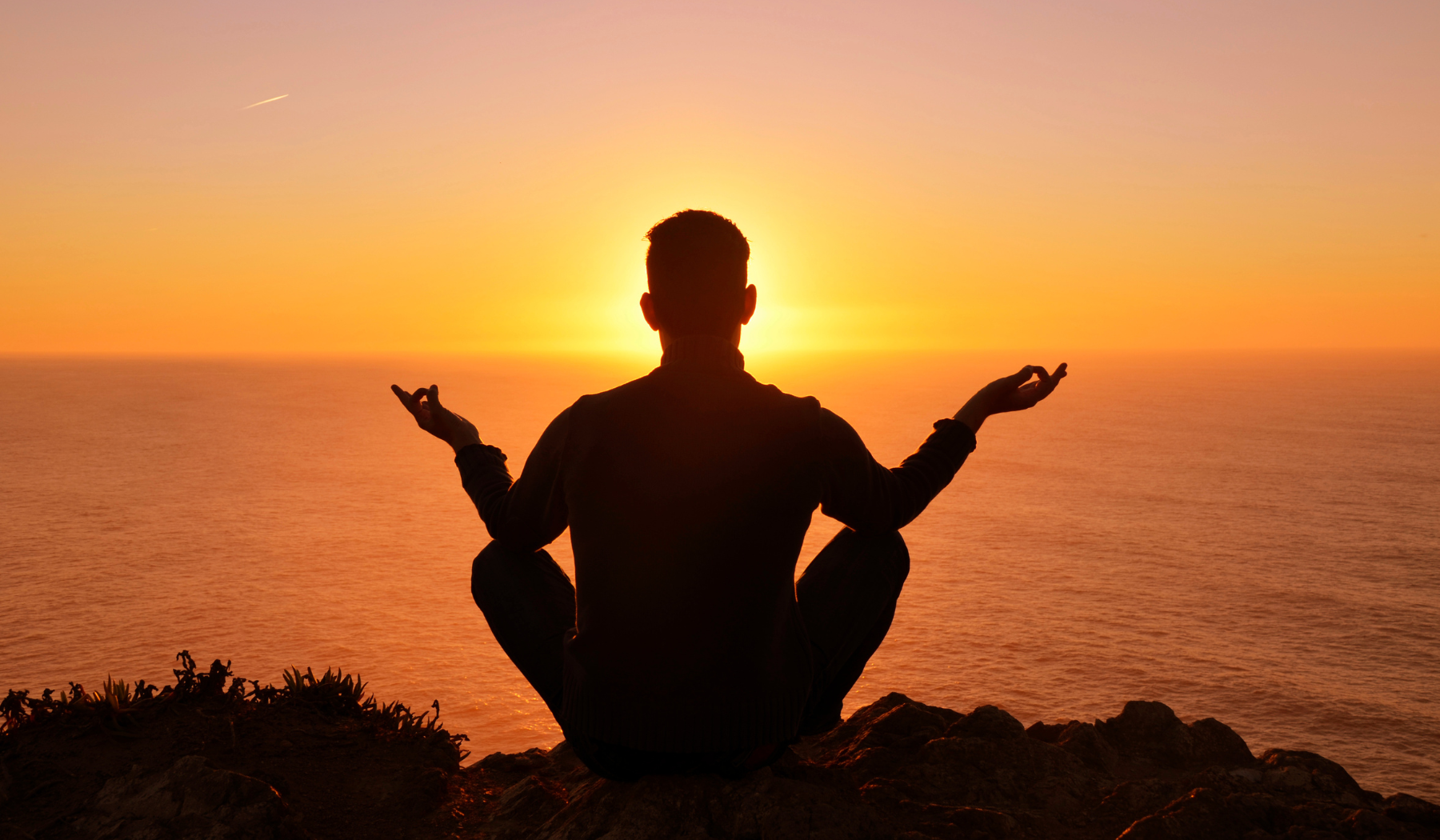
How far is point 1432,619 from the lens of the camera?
5234 centimetres

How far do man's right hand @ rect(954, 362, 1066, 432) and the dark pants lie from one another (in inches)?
21.7

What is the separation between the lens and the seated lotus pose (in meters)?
2.56

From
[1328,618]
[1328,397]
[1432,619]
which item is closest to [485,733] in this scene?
[1328,618]

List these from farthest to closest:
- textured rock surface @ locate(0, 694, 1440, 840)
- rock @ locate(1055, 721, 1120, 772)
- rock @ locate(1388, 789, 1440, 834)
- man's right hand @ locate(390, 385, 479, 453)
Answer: rock @ locate(1055, 721, 1120, 772), rock @ locate(1388, 789, 1440, 834), textured rock surface @ locate(0, 694, 1440, 840), man's right hand @ locate(390, 385, 479, 453)

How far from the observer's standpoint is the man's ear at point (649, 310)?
2795mm

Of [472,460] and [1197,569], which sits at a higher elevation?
[472,460]

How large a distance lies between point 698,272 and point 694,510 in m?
0.73

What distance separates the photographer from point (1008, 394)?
3.39m

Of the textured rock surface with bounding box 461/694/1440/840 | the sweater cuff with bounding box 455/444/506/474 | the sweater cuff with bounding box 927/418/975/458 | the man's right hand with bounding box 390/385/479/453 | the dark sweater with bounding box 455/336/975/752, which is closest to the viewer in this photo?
the dark sweater with bounding box 455/336/975/752

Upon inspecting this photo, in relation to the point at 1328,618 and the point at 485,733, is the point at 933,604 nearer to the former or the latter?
the point at 1328,618

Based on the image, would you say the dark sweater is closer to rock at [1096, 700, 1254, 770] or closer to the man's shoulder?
the man's shoulder

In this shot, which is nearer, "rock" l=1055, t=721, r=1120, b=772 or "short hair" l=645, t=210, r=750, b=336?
"short hair" l=645, t=210, r=750, b=336

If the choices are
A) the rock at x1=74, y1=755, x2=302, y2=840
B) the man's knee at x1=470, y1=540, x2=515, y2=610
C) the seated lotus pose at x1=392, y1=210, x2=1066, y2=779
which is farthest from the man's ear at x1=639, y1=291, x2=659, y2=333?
the rock at x1=74, y1=755, x2=302, y2=840

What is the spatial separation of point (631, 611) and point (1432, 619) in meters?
66.5
